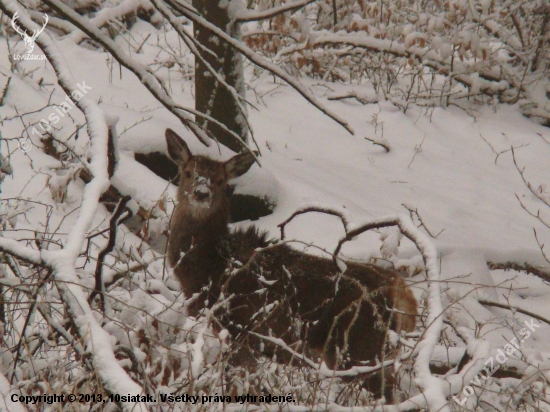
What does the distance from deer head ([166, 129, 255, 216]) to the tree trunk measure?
0.79 m

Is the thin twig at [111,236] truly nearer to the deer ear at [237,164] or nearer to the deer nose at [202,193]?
the deer nose at [202,193]

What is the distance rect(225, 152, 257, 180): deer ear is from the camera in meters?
5.80

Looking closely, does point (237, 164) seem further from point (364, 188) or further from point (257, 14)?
point (364, 188)

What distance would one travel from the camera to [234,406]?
114 inches

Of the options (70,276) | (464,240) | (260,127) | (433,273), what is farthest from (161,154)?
(70,276)

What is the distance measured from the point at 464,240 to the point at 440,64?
4214 mm

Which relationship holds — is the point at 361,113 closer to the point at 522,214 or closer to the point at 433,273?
the point at 522,214

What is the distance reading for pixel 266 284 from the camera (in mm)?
4312

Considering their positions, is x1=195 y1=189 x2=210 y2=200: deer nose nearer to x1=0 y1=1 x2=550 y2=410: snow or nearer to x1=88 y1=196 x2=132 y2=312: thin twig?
x1=0 y1=1 x2=550 y2=410: snow

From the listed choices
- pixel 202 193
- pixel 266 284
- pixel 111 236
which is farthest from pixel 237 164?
pixel 111 236

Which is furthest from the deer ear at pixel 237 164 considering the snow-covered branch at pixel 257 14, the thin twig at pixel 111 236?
the thin twig at pixel 111 236

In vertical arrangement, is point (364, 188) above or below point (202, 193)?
below

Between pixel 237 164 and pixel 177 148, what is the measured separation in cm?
60

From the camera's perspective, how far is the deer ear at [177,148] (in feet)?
19.1
